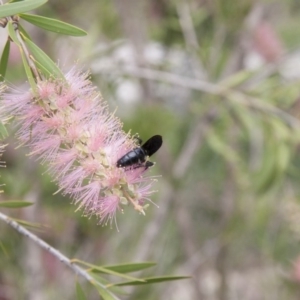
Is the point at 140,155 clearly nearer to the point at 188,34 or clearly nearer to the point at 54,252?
the point at 54,252

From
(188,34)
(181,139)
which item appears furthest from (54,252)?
(181,139)

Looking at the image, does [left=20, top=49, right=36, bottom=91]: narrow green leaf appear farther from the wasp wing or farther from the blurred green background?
the blurred green background

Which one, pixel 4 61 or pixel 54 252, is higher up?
pixel 4 61

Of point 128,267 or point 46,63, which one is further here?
point 128,267

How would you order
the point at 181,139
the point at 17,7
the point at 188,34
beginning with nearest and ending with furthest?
the point at 17,7 < the point at 188,34 < the point at 181,139

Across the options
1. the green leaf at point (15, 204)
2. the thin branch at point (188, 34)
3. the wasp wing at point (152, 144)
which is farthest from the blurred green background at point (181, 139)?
the wasp wing at point (152, 144)

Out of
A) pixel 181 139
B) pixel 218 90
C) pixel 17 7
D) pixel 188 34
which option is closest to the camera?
pixel 17 7

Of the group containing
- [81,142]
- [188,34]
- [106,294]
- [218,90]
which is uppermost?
[188,34]

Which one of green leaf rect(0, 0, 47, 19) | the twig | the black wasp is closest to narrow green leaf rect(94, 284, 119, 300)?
the twig
